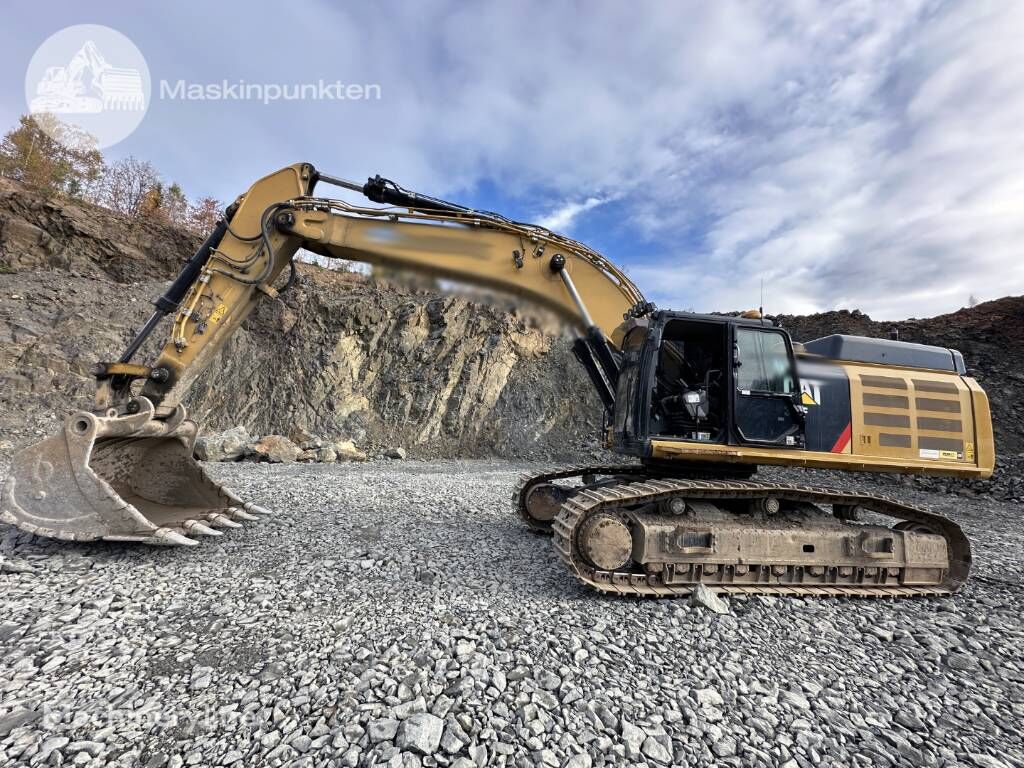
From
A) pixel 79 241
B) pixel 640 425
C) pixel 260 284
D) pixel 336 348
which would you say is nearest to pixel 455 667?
pixel 640 425

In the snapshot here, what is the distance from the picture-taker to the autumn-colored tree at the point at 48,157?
23.2 m

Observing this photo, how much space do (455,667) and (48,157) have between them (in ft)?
117

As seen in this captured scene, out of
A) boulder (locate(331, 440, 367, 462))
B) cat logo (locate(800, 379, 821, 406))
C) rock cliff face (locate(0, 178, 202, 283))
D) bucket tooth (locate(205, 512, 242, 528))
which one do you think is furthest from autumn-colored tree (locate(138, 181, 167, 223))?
cat logo (locate(800, 379, 821, 406))

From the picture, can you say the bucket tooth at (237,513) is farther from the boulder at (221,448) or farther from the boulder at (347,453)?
the boulder at (347,453)

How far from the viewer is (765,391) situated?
4.38m

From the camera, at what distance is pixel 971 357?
14.0 metres

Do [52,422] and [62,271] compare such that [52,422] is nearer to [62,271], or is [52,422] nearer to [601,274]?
[62,271]

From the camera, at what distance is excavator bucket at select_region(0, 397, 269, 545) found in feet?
13.2

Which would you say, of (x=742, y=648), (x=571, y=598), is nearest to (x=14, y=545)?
(x=571, y=598)

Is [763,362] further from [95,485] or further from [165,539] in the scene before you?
[95,485]

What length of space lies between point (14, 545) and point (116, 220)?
21202 millimetres

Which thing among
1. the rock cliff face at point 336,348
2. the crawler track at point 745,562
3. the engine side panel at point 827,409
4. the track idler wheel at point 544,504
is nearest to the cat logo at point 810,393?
the engine side panel at point 827,409

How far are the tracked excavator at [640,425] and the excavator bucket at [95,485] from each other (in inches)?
0.6

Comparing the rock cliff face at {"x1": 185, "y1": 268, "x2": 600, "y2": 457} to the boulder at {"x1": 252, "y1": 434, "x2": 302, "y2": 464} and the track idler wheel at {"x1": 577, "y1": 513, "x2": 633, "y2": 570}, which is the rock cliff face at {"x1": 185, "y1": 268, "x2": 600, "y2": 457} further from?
the track idler wheel at {"x1": 577, "y1": 513, "x2": 633, "y2": 570}
